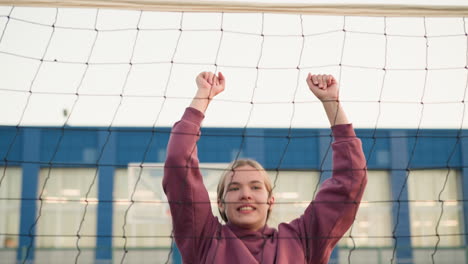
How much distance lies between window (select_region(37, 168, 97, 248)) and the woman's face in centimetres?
1193

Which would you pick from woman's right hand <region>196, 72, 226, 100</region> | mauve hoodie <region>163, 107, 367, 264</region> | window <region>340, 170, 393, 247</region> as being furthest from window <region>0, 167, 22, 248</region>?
mauve hoodie <region>163, 107, 367, 264</region>

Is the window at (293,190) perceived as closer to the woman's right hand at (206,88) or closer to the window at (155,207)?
the window at (155,207)

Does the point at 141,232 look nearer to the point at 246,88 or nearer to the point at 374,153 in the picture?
the point at 374,153

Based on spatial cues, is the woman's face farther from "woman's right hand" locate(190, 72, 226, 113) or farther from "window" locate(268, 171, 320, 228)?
"window" locate(268, 171, 320, 228)

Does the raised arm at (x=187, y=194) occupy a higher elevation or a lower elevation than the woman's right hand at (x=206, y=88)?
lower

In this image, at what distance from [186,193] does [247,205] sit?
192 mm

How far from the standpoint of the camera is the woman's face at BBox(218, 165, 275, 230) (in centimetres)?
219

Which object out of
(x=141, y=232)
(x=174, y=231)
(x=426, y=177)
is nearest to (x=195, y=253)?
(x=174, y=231)

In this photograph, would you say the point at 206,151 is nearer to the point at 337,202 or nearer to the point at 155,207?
the point at 155,207

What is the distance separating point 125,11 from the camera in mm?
2744

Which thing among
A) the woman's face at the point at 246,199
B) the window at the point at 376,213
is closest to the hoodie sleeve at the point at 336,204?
the woman's face at the point at 246,199

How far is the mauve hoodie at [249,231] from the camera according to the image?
7.07 ft

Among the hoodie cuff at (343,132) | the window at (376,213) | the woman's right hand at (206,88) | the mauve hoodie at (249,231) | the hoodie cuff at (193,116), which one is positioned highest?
the window at (376,213)

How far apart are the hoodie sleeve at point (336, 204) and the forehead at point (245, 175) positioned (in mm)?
195
